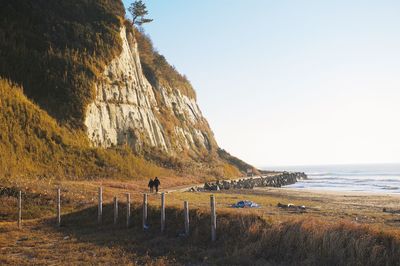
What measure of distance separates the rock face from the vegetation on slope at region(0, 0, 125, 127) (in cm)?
206

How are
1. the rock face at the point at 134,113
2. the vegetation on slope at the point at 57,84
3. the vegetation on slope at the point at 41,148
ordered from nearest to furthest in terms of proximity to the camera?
1. the vegetation on slope at the point at 41,148
2. the vegetation on slope at the point at 57,84
3. the rock face at the point at 134,113

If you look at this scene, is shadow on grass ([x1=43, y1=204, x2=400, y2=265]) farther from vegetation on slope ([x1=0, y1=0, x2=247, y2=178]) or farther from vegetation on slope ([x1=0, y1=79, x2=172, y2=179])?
vegetation on slope ([x1=0, y1=0, x2=247, y2=178])

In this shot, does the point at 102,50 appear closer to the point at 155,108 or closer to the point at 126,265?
the point at 155,108

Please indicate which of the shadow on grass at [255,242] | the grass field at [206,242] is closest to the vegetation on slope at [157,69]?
the grass field at [206,242]

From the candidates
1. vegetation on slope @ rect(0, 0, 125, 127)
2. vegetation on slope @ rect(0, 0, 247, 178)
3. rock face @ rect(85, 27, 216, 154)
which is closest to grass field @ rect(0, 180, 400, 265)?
vegetation on slope @ rect(0, 0, 247, 178)

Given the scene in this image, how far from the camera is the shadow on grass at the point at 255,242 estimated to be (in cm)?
1329

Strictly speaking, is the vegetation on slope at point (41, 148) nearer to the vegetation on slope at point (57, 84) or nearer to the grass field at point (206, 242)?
the vegetation on slope at point (57, 84)

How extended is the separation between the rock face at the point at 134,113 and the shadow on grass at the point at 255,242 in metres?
34.4

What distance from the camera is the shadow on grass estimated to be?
1329 centimetres

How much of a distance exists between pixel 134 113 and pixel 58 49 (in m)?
13.9

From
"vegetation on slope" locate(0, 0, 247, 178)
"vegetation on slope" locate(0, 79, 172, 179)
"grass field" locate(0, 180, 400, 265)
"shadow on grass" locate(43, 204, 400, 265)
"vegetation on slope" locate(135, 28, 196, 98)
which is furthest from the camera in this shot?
"vegetation on slope" locate(135, 28, 196, 98)

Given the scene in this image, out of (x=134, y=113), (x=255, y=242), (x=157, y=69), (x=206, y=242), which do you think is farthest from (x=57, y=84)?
(x=255, y=242)

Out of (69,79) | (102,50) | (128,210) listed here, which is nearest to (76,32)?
(102,50)

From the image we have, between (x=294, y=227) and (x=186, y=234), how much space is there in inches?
181
